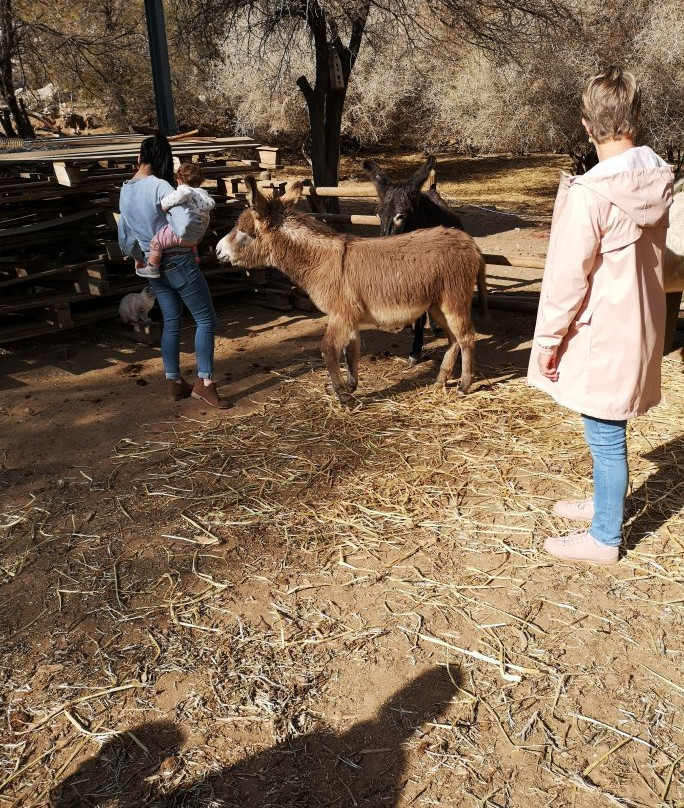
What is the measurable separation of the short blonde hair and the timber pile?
233 inches

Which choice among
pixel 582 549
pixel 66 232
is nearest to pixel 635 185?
pixel 582 549

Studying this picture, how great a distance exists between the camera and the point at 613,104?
9.82 feet

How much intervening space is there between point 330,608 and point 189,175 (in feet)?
12.3

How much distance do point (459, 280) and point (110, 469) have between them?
3.33m

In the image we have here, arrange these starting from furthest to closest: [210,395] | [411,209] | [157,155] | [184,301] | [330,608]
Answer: [411,209] < [210,395] < [184,301] < [157,155] < [330,608]

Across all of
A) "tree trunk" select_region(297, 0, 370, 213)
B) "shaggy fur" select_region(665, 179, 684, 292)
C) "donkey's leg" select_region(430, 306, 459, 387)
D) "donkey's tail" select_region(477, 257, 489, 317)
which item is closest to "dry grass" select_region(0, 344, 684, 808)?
"donkey's leg" select_region(430, 306, 459, 387)

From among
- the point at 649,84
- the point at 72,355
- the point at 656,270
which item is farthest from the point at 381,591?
the point at 649,84

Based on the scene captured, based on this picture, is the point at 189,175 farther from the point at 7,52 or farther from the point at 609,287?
the point at 7,52

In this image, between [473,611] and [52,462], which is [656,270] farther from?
[52,462]

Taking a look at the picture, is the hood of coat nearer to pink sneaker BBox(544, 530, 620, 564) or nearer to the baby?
pink sneaker BBox(544, 530, 620, 564)

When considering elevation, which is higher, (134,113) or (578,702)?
(134,113)

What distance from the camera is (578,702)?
9.59 feet

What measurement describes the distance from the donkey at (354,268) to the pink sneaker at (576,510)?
2142mm

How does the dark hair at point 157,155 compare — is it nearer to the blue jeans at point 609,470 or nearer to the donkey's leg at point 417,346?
the donkey's leg at point 417,346
